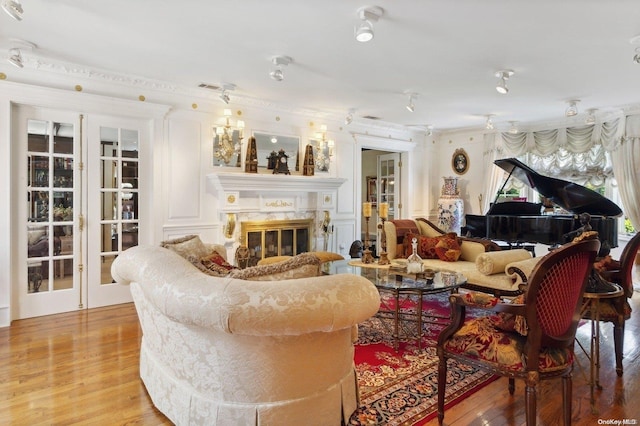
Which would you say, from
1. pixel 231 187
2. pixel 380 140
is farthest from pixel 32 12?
pixel 380 140

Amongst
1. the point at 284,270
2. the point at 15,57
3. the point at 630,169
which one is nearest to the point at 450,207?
the point at 630,169

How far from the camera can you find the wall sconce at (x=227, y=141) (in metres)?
5.10

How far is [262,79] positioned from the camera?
14.5 feet

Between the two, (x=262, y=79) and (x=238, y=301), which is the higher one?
(x=262, y=79)

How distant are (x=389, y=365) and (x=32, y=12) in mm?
3734

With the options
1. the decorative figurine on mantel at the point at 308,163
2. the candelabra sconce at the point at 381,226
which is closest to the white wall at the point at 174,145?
the decorative figurine on mantel at the point at 308,163

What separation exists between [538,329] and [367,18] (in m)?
2.31

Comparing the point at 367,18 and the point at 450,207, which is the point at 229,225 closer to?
the point at 367,18

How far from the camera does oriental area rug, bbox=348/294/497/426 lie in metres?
2.18

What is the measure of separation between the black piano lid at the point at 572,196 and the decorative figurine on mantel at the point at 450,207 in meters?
2.16

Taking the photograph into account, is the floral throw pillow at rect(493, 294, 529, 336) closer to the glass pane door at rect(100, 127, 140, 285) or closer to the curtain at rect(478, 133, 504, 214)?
the glass pane door at rect(100, 127, 140, 285)

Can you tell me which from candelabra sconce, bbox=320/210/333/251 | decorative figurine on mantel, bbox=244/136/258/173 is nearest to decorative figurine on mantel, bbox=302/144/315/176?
candelabra sconce, bbox=320/210/333/251

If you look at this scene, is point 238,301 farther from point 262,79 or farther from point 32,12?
point 262,79

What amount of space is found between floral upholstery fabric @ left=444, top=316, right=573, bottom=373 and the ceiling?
2.18m
